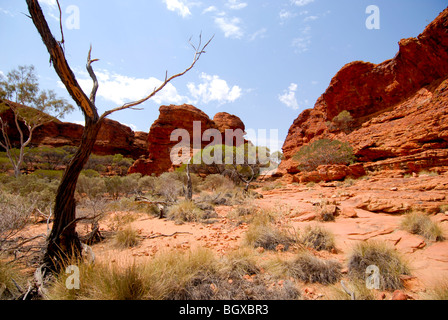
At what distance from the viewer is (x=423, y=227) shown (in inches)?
134

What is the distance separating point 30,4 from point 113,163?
108 feet

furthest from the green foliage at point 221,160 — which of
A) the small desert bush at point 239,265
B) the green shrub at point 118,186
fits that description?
the small desert bush at point 239,265

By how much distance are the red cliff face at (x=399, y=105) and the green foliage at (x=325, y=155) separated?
3.35 ft

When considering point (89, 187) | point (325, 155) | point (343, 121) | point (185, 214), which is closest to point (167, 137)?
point (89, 187)

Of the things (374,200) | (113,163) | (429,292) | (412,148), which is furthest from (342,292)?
(113,163)

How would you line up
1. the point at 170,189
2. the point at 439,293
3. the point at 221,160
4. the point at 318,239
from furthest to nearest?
the point at 221,160 < the point at 170,189 < the point at 318,239 < the point at 439,293

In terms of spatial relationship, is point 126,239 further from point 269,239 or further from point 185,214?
point 269,239

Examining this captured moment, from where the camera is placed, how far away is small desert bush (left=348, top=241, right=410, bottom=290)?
78.4 inches

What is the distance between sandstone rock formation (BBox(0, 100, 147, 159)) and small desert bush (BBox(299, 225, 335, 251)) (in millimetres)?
39723

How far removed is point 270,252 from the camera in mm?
3061

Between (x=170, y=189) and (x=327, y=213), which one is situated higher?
(x=170, y=189)

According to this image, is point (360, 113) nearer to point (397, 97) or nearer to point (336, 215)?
point (397, 97)

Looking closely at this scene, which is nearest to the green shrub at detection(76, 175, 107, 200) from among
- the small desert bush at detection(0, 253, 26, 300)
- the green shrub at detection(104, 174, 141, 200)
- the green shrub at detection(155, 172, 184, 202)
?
the green shrub at detection(104, 174, 141, 200)

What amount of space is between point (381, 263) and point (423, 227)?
7.18 feet
